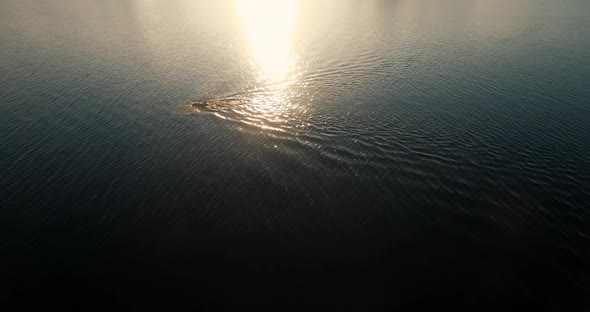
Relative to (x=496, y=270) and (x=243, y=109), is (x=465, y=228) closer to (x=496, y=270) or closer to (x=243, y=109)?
(x=496, y=270)

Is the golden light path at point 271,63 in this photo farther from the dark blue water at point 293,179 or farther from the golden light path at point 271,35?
the dark blue water at point 293,179

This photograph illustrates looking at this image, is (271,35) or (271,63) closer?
(271,63)

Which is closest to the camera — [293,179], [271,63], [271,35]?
[293,179]

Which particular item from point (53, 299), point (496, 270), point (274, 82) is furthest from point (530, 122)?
point (53, 299)

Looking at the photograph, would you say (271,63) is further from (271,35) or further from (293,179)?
(293,179)

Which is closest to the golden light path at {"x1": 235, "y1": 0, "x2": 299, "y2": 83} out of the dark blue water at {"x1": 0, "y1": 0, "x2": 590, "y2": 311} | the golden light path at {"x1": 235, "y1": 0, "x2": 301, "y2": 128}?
the golden light path at {"x1": 235, "y1": 0, "x2": 301, "y2": 128}

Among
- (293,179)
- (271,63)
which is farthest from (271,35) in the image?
(293,179)

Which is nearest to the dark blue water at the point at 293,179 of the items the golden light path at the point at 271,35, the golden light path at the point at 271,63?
the golden light path at the point at 271,63

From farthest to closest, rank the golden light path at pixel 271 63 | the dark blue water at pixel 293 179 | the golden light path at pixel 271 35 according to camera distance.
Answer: the golden light path at pixel 271 35
the golden light path at pixel 271 63
the dark blue water at pixel 293 179
